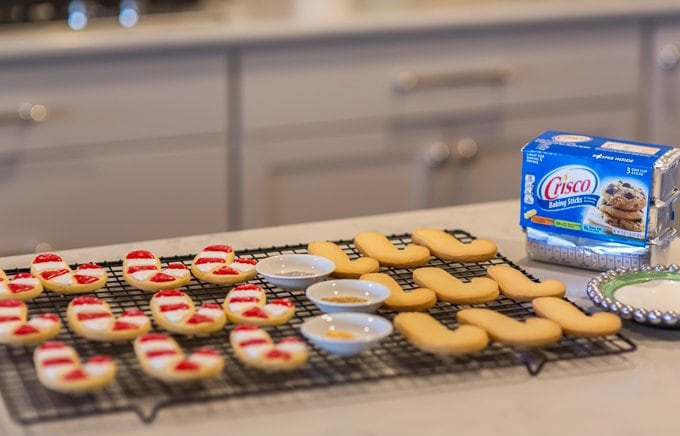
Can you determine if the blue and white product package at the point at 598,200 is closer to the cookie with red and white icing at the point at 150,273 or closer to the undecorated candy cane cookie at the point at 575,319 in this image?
the undecorated candy cane cookie at the point at 575,319

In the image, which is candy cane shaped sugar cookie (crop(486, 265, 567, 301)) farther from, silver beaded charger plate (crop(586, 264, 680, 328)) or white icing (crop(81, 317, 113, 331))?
white icing (crop(81, 317, 113, 331))

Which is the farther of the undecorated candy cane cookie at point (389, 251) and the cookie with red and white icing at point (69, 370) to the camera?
the undecorated candy cane cookie at point (389, 251)

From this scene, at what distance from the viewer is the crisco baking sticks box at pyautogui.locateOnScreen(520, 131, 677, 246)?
4.67ft

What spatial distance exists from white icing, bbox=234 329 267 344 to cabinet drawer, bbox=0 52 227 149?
136 cm

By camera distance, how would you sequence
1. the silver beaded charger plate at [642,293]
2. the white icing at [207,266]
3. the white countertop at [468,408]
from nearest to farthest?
1. the white countertop at [468,408]
2. the silver beaded charger plate at [642,293]
3. the white icing at [207,266]

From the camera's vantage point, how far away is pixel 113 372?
1.13 m

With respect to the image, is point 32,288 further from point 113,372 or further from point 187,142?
point 187,142

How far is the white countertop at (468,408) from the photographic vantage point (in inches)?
43.0

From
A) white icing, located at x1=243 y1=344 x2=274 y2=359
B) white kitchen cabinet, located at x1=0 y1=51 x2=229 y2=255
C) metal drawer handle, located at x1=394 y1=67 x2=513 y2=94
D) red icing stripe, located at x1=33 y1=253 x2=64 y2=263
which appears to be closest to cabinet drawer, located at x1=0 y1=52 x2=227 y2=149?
white kitchen cabinet, located at x1=0 y1=51 x2=229 y2=255

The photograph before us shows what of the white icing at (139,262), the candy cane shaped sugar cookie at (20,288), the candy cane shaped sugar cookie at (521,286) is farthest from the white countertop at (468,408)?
the white icing at (139,262)

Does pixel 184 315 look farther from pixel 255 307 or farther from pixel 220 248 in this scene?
pixel 220 248

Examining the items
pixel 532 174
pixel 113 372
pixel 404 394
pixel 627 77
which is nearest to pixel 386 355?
pixel 404 394

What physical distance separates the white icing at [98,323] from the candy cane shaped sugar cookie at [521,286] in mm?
433

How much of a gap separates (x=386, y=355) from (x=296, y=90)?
4.83 feet
